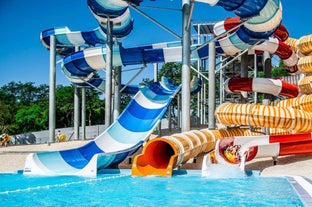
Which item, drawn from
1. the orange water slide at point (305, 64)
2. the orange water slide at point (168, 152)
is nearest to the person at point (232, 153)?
the orange water slide at point (168, 152)

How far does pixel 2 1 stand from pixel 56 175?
21.7 ft

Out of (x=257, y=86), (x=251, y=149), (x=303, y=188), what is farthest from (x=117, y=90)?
(x=303, y=188)

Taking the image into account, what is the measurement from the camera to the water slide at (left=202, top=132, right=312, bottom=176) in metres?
6.77

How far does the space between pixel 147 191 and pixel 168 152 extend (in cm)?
294

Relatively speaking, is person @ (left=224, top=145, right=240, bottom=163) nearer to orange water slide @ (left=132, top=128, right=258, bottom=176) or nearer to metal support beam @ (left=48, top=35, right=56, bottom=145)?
orange water slide @ (left=132, top=128, right=258, bottom=176)

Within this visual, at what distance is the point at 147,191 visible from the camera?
504cm

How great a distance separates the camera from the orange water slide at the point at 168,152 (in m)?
6.79

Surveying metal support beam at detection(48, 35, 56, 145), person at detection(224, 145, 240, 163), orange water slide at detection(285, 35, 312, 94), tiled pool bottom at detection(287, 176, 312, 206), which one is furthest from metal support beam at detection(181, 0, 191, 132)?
metal support beam at detection(48, 35, 56, 145)

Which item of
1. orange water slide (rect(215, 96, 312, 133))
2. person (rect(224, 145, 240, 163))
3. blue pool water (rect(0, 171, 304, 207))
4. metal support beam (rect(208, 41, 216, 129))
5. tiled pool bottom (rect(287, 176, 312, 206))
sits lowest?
blue pool water (rect(0, 171, 304, 207))

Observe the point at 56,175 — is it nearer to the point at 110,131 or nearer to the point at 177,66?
the point at 110,131

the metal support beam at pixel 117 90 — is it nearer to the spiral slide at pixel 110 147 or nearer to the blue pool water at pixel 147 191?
the spiral slide at pixel 110 147

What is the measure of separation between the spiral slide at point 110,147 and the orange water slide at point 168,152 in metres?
0.46

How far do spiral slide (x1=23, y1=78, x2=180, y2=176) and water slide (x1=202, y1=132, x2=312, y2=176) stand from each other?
1539mm

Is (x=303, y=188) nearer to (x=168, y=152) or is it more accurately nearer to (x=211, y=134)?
(x=168, y=152)
